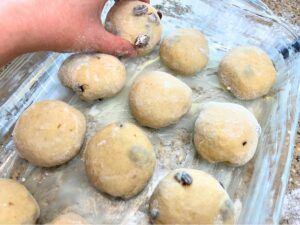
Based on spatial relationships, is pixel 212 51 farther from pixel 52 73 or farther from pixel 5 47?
pixel 5 47

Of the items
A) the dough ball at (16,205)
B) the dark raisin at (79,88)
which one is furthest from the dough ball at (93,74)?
the dough ball at (16,205)

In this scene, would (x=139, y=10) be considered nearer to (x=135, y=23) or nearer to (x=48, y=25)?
(x=135, y=23)

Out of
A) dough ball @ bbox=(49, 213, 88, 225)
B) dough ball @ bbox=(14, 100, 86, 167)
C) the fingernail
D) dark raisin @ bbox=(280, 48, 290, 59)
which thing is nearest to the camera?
dough ball @ bbox=(49, 213, 88, 225)

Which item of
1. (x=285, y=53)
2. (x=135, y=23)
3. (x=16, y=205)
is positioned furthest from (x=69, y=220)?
(x=285, y=53)

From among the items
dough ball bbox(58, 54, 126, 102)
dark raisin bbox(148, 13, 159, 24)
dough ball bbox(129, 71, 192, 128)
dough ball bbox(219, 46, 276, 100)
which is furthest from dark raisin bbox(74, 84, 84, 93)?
dough ball bbox(219, 46, 276, 100)

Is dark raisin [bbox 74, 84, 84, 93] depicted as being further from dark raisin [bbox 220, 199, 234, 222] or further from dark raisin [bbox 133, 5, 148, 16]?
dark raisin [bbox 220, 199, 234, 222]
